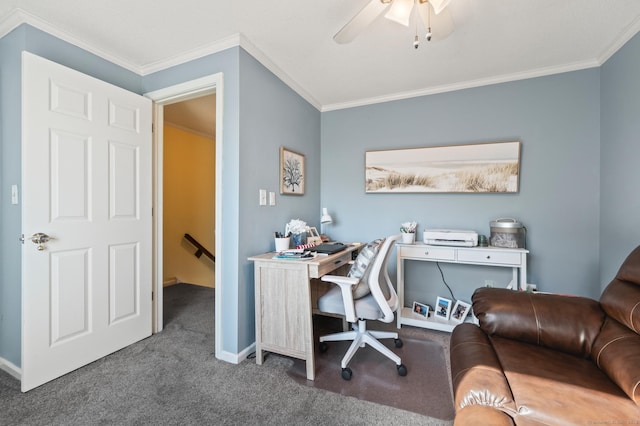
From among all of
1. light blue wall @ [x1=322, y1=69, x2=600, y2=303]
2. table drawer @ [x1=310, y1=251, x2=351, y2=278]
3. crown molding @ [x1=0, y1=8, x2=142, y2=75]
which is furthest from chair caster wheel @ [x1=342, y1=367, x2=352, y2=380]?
crown molding @ [x1=0, y1=8, x2=142, y2=75]

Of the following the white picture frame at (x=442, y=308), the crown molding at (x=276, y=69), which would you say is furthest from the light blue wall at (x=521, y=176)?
the crown molding at (x=276, y=69)

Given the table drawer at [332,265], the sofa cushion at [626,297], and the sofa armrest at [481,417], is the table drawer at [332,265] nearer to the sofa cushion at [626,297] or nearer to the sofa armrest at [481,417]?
the sofa armrest at [481,417]

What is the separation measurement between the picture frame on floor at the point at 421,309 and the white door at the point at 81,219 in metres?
2.47

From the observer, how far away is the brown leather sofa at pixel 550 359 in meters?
0.87

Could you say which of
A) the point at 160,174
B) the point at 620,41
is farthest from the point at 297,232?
the point at 620,41

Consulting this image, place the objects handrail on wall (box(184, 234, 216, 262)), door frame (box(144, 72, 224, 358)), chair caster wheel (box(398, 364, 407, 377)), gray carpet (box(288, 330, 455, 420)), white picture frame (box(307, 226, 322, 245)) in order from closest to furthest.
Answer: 1. gray carpet (box(288, 330, 455, 420))
2. chair caster wheel (box(398, 364, 407, 377))
3. door frame (box(144, 72, 224, 358))
4. white picture frame (box(307, 226, 322, 245))
5. handrail on wall (box(184, 234, 216, 262))

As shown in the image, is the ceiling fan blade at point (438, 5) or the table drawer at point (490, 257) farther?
the table drawer at point (490, 257)

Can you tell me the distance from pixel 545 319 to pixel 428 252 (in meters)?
1.16

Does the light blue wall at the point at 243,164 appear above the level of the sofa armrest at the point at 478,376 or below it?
above

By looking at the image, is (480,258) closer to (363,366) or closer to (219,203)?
(363,366)

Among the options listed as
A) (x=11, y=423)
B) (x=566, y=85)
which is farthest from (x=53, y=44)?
(x=566, y=85)

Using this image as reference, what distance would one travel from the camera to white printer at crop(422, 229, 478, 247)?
7.78 feet

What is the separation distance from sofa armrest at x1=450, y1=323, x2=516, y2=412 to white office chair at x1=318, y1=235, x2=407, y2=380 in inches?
21.0

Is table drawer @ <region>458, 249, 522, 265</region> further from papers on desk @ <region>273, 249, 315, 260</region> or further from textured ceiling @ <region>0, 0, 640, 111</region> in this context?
textured ceiling @ <region>0, 0, 640, 111</region>
